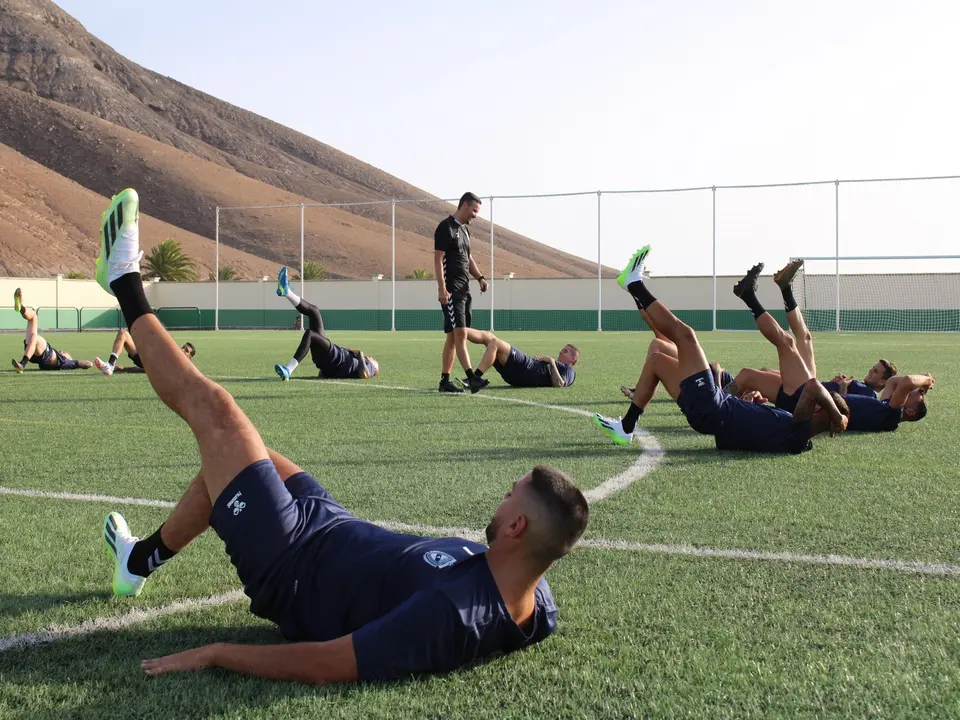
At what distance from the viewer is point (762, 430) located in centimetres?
606

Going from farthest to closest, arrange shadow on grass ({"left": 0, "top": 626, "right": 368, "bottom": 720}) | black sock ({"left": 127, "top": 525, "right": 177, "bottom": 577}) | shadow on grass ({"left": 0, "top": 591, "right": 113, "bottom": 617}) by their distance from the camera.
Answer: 1. black sock ({"left": 127, "top": 525, "right": 177, "bottom": 577})
2. shadow on grass ({"left": 0, "top": 591, "right": 113, "bottom": 617})
3. shadow on grass ({"left": 0, "top": 626, "right": 368, "bottom": 720})

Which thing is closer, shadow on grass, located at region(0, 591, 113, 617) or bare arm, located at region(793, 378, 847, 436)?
shadow on grass, located at region(0, 591, 113, 617)

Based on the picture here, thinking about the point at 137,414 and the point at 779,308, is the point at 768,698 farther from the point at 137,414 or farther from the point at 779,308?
the point at 779,308

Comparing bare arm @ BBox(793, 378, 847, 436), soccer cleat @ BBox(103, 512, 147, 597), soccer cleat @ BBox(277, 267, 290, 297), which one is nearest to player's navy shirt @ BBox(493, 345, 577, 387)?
soccer cleat @ BBox(277, 267, 290, 297)

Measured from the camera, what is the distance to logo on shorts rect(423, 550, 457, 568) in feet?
8.51

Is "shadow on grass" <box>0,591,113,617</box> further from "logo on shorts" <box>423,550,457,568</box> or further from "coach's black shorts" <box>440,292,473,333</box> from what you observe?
"coach's black shorts" <box>440,292,473,333</box>

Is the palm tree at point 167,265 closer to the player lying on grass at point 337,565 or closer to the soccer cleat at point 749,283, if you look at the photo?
the soccer cleat at point 749,283

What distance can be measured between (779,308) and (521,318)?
32.7 feet

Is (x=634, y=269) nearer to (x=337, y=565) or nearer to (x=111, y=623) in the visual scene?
(x=337, y=565)

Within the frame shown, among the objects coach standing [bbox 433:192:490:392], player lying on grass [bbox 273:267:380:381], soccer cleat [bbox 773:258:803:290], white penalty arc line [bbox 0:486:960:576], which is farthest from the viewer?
player lying on grass [bbox 273:267:380:381]

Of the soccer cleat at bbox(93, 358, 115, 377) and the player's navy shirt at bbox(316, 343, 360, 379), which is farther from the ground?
the player's navy shirt at bbox(316, 343, 360, 379)

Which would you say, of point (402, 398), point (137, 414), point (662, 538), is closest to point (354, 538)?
point (662, 538)

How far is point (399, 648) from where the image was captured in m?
2.38

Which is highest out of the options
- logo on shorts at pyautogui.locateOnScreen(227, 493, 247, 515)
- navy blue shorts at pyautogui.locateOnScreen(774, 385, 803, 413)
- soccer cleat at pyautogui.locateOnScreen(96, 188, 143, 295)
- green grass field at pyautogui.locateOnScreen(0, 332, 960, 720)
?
soccer cleat at pyautogui.locateOnScreen(96, 188, 143, 295)
